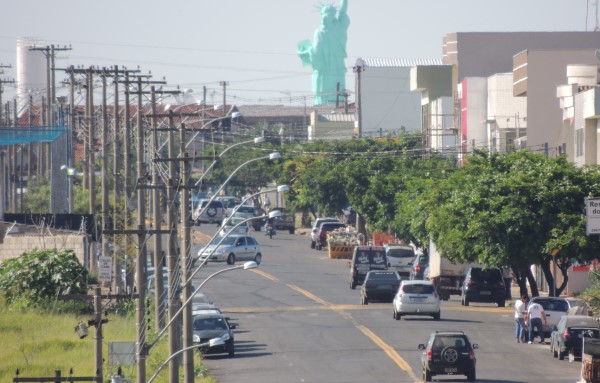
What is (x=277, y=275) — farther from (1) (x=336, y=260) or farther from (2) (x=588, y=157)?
(2) (x=588, y=157)

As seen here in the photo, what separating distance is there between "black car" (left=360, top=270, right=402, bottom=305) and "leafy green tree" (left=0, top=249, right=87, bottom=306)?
11624 millimetres

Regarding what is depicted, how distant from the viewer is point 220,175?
12369 centimetres

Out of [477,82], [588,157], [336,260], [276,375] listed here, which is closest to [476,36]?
[477,82]

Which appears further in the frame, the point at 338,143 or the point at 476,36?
the point at 338,143

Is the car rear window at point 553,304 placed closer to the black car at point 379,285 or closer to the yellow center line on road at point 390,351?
the yellow center line on road at point 390,351

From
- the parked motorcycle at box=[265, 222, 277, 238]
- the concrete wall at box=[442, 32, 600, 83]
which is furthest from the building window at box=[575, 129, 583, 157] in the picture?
the parked motorcycle at box=[265, 222, 277, 238]

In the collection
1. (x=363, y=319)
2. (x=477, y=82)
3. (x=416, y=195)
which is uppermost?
(x=477, y=82)

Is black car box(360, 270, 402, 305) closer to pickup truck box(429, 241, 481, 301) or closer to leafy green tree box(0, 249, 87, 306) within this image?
pickup truck box(429, 241, 481, 301)

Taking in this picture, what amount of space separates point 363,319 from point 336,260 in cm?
3001

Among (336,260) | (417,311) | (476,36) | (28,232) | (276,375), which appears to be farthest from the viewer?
(476,36)

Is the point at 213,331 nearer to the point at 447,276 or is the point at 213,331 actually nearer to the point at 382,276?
the point at 382,276

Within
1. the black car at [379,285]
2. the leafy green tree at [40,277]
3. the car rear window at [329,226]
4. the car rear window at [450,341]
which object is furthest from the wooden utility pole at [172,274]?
the car rear window at [329,226]

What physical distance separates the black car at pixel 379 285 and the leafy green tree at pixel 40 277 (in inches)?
458

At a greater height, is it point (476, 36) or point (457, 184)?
point (476, 36)
